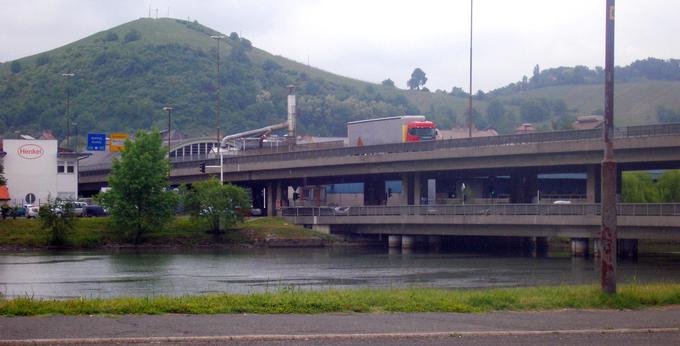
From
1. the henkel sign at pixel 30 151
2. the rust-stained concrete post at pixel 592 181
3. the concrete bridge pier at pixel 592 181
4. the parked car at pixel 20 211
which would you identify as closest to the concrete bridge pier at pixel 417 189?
the concrete bridge pier at pixel 592 181

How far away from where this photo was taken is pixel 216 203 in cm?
8850

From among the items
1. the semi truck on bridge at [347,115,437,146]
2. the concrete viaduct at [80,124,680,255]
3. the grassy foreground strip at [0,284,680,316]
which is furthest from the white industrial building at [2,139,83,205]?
the grassy foreground strip at [0,284,680,316]

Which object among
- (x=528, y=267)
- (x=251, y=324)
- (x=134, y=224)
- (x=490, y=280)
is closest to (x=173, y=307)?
(x=251, y=324)

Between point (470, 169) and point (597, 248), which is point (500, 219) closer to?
point (597, 248)

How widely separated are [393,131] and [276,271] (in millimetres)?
55024

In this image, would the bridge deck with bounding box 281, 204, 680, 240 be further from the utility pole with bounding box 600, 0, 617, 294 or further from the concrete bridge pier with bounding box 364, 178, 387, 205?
the utility pole with bounding box 600, 0, 617, 294

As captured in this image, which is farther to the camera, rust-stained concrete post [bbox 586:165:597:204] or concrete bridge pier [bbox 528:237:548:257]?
concrete bridge pier [bbox 528:237:548:257]

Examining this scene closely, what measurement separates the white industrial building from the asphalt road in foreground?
3549 inches

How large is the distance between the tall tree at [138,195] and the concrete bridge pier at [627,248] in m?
41.1

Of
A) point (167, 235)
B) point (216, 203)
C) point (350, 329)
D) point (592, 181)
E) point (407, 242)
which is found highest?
point (592, 181)

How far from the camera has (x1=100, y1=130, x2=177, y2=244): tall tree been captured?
86.4 m

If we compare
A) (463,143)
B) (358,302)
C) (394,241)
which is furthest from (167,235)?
(358,302)

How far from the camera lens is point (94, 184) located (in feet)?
427

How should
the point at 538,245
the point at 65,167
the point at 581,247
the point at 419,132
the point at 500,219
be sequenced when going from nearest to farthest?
the point at 581,247, the point at 500,219, the point at 538,245, the point at 419,132, the point at 65,167
